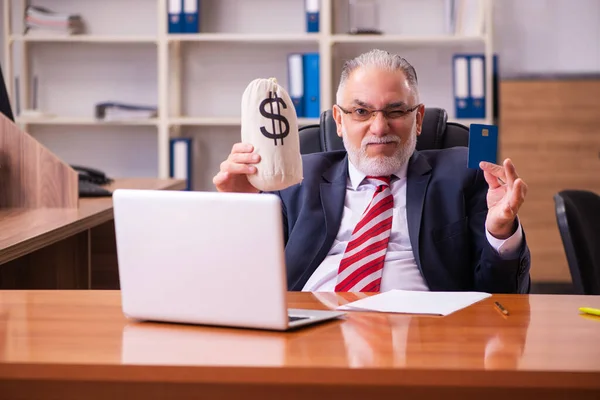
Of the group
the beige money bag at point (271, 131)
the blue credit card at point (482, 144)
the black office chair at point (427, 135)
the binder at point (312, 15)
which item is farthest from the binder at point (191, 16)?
the beige money bag at point (271, 131)

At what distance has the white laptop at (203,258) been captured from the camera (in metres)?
1.23

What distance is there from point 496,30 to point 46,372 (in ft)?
14.0

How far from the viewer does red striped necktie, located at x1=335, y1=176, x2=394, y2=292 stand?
79.2 inches

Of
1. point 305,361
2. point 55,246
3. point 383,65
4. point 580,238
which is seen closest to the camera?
point 305,361

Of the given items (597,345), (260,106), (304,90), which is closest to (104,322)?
(260,106)

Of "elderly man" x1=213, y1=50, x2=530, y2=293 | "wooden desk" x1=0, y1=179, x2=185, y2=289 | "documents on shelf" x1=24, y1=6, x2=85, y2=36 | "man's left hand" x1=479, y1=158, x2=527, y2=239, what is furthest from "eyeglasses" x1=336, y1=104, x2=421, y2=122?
"documents on shelf" x1=24, y1=6, x2=85, y2=36

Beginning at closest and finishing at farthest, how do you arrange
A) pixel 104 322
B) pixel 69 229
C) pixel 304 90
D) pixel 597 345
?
1. pixel 597 345
2. pixel 104 322
3. pixel 69 229
4. pixel 304 90

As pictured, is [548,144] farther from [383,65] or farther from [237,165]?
[237,165]

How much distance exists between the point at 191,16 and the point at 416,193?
262cm

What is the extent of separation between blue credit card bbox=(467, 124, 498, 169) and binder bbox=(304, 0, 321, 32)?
9.36 feet

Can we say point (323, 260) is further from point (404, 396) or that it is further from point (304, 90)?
point (304, 90)

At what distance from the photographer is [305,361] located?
1.12m

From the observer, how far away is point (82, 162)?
4.75 meters

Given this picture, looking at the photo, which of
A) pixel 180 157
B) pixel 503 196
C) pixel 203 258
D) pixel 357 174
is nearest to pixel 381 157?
pixel 357 174
